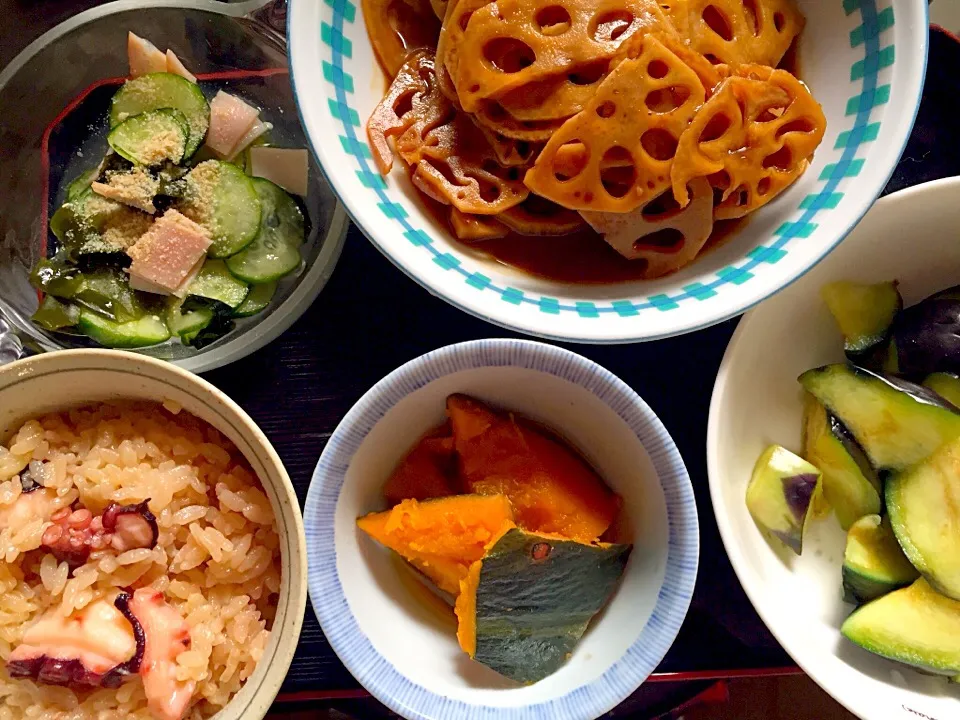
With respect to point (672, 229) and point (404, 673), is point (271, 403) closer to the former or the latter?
point (404, 673)

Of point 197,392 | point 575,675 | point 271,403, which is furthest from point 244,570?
point 575,675

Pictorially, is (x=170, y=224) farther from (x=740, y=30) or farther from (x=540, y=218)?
(x=740, y=30)

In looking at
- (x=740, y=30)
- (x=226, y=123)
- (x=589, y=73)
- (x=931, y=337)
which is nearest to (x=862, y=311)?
(x=931, y=337)

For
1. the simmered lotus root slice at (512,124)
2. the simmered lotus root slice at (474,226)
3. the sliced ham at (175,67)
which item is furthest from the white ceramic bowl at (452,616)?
the sliced ham at (175,67)

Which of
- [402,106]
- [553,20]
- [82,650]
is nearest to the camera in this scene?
[82,650]

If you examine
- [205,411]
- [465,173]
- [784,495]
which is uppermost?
[465,173]

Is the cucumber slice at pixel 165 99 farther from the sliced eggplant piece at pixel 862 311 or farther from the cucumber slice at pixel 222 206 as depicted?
the sliced eggplant piece at pixel 862 311
